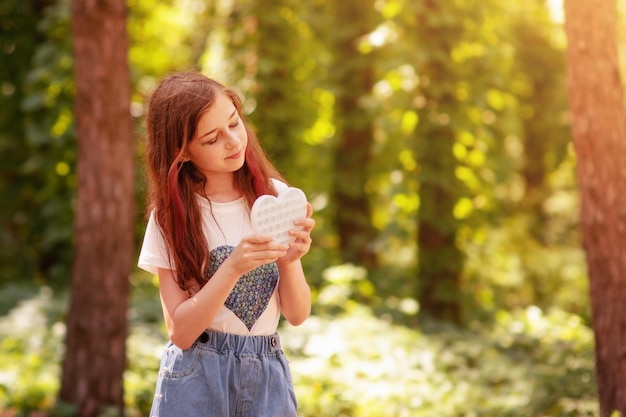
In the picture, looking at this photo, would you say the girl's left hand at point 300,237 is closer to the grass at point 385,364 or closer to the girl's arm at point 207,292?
the girl's arm at point 207,292

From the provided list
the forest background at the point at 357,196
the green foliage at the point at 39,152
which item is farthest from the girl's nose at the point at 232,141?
the green foliage at the point at 39,152

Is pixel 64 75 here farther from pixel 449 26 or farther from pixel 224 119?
pixel 224 119

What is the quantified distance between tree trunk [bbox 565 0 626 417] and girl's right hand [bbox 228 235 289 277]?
8.65 feet

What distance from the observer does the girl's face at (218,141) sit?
2.63m

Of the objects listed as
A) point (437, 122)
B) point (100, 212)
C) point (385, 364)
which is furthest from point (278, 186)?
point (437, 122)

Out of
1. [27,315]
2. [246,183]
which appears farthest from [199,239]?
[27,315]

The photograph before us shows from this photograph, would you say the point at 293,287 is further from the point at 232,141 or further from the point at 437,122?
the point at 437,122

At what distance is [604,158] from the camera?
4566 millimetres

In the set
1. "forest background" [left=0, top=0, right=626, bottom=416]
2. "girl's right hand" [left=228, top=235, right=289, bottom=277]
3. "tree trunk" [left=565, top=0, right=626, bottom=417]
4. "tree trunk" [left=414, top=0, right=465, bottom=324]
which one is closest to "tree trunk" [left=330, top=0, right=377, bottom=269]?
"forest background" [left=0, top=0, right=626, bottom=416]

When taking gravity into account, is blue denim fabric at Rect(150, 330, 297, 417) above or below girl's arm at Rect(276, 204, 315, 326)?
below

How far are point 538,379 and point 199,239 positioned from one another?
5143mm

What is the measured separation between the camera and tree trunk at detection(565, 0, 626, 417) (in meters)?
4.57

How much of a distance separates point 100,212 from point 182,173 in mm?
3352

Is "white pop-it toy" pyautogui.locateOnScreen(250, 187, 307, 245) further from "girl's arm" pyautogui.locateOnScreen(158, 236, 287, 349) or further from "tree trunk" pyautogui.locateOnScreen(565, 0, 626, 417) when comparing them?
"tree trunk" pyautogui.locateOnScreen(565, 0, 626, 417)
